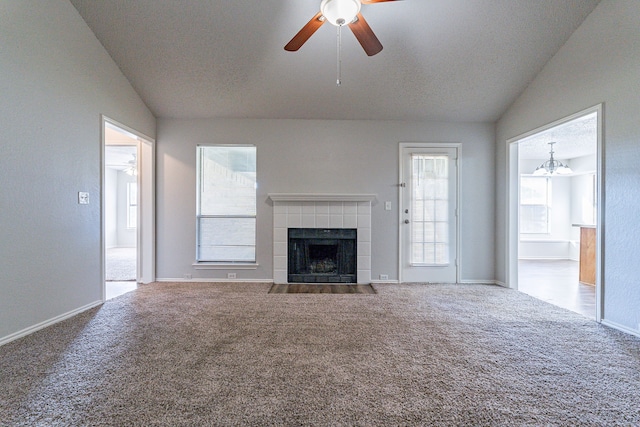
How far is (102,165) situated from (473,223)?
4929 millimetres

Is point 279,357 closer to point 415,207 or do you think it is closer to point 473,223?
point 415,207

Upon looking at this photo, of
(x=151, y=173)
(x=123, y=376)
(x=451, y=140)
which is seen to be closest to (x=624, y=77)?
(x=451, y=140)

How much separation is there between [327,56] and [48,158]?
2.97 metres

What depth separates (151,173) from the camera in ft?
13.6

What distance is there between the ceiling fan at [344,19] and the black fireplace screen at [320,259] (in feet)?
8.14

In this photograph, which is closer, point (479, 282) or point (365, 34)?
point (365, 34)

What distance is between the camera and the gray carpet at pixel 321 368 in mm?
1464

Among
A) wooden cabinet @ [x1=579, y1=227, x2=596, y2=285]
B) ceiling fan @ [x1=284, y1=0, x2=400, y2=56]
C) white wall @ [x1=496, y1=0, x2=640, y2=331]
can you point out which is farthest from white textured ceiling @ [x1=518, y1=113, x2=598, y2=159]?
ceiling fan @ [x1=284, y1=0, x2=400, y2=56]

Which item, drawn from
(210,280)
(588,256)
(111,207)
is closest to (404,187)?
(588,256)

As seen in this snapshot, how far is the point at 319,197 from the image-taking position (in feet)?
13.6

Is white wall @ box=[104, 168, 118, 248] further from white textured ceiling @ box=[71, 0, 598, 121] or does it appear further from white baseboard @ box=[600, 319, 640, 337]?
white baseboard @ box=[600, 319, 640, 337]

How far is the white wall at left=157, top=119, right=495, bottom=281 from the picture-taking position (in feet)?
13.9

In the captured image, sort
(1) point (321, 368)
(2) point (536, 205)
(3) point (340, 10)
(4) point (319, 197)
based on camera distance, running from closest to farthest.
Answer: (1) point (321, 368)
(3) point (340, 10)
(4) point (319, 197)
(2) point (536, 205)

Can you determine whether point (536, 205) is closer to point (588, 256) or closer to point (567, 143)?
point (567, 143)
